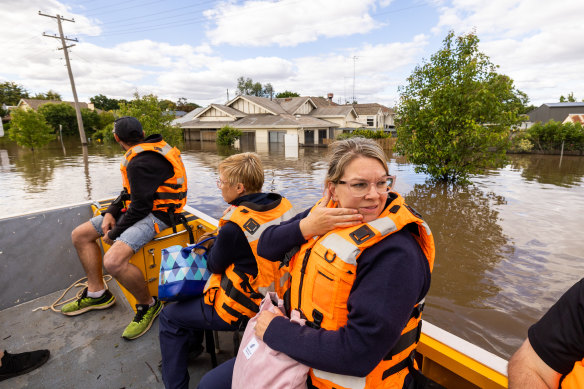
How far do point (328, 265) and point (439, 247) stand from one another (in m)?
6.46

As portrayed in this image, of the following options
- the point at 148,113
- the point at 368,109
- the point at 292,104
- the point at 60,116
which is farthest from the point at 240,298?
the point at 60,116

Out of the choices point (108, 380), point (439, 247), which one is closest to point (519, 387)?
point (108, 380)

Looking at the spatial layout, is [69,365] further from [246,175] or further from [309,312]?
[309,312]

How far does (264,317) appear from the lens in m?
1.38

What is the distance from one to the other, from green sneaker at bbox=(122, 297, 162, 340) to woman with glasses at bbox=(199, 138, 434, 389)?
1904 mm

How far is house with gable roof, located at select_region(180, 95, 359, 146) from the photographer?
3309 cm

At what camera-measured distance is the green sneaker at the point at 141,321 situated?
267 cm

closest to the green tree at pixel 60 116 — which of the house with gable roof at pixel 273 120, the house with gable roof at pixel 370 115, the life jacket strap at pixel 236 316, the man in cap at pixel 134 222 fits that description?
the house with gable roof at pixel 273 120

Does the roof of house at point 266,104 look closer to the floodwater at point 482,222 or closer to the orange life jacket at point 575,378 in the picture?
the floodwater at point 482,222

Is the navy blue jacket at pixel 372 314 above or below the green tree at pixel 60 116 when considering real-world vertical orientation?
below

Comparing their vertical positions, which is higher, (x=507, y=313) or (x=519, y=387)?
(x=519, y=387)

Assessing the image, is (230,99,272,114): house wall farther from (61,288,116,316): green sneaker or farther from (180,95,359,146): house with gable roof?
(61,288,116,316): green sneaker

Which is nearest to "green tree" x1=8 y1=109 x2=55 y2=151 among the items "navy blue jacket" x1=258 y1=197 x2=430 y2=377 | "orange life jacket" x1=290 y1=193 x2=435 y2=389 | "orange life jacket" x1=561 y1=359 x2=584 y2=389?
"orange life jacket" x1=290 y1=193 x2=435 y2=389

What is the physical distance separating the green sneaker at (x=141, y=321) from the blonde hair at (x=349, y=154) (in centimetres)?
234
